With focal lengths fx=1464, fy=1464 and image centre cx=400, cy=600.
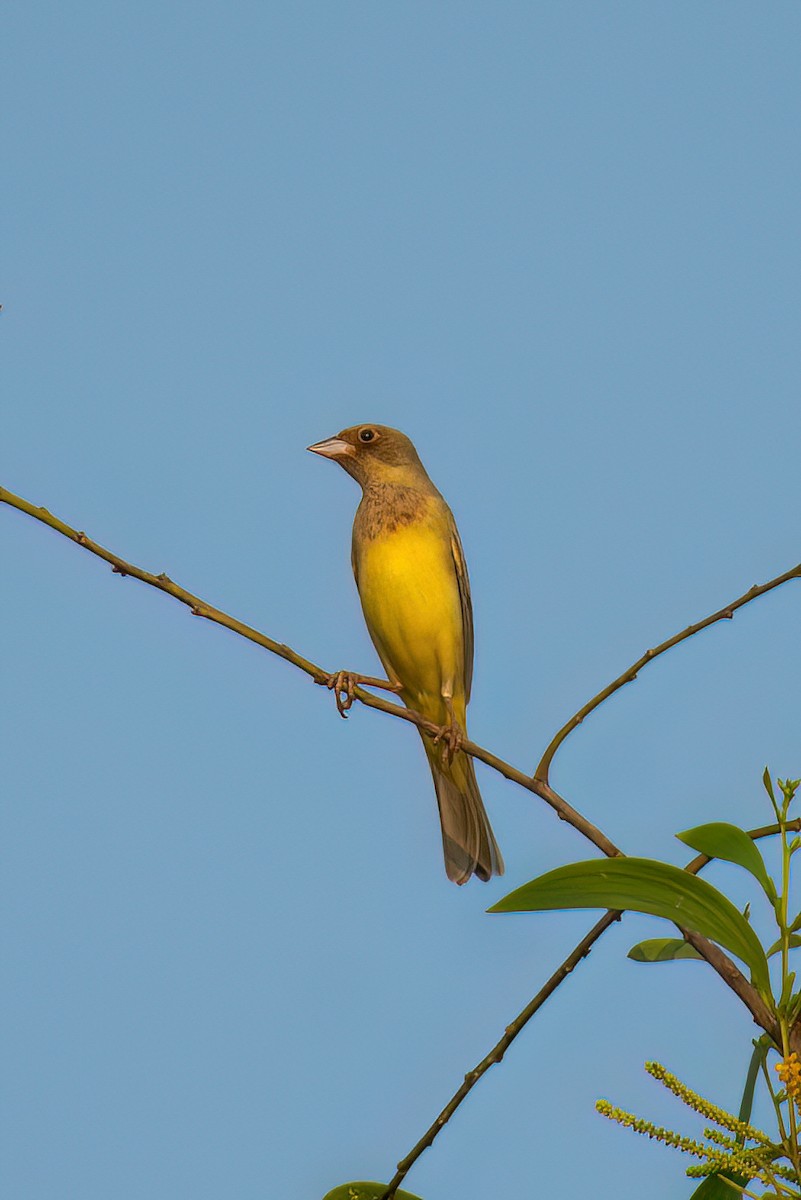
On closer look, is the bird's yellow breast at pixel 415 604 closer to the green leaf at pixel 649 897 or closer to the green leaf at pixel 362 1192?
the green leaf at pixel 362 1192

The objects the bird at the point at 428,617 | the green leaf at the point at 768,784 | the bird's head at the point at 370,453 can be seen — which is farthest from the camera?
the bird's head at the point at 370,453

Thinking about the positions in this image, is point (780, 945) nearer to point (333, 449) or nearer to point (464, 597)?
point (464, 597)

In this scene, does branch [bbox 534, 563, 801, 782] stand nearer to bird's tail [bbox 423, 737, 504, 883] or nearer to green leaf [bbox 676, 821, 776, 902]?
green leaf [bbox 676, 821, 776, 902]

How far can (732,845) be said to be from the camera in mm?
2062

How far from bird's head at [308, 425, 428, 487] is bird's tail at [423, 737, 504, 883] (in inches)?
49.2

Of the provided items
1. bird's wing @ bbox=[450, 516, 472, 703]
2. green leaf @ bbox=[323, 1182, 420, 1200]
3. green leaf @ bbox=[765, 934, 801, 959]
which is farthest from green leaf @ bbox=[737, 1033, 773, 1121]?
bird's wing @ bbox=[450, 516, 472, 703]

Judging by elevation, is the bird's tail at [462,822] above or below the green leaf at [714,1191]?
above

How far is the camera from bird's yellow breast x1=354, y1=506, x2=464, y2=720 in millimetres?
6082

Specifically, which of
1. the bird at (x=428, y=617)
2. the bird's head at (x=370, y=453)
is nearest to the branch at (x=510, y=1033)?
the bird at (x=428, y=617)

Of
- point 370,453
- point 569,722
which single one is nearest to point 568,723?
point 569,722

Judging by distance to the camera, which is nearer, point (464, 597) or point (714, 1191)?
point (714, 1191)

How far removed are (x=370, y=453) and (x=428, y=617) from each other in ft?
3.25

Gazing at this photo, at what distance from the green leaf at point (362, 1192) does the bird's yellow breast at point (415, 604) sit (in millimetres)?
3579

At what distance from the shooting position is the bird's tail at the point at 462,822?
596 centimetres
